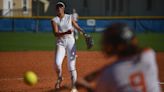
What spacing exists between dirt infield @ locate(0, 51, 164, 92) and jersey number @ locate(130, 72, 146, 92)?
7472mm

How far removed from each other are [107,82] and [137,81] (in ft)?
0.77

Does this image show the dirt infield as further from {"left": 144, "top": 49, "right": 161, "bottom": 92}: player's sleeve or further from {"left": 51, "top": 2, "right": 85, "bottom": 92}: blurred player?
{"left": 144, "top": 49, "right": 161, "bottom": 92}: player's sleeve

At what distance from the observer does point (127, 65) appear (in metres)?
3.83

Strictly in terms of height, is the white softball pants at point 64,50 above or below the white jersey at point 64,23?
below

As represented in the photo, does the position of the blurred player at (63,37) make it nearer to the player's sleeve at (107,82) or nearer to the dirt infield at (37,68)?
the dirt infield at (37,68)

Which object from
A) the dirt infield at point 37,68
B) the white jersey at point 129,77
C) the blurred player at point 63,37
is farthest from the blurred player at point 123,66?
the blurred player at point 63,37

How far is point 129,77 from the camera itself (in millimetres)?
3797

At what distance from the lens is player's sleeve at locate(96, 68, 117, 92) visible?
376cm

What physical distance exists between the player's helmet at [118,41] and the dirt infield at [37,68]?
750cm

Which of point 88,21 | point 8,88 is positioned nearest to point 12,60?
point 8,88

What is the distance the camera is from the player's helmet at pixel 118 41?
3.78 m

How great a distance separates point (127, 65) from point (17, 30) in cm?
4219

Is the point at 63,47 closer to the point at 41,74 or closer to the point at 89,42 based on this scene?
the point at 89,42

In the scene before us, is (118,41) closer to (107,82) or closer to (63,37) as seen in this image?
(107,82)
